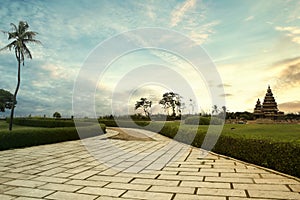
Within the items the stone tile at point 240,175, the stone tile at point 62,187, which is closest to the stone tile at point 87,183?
the stone tile at point 62,187

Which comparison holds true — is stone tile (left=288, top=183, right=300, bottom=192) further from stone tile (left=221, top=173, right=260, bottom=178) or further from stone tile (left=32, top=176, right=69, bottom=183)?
stone tile (left=32, top=176, right=69, bottom=183)

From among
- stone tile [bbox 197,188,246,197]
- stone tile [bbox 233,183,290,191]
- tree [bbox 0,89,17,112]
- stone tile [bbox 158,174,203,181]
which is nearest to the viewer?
stone tile [bbox 197,188,246,197]

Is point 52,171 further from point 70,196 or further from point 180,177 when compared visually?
point 180,177

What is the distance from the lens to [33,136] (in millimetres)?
10695

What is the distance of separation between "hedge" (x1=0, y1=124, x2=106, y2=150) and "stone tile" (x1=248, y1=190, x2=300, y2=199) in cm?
916

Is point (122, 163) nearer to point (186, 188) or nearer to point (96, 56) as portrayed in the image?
point (186, 188)

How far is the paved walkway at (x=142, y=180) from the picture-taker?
3.93 meters

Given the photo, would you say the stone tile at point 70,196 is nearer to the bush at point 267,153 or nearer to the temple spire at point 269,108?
the bush at point 267,153

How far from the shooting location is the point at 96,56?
805 centimetres

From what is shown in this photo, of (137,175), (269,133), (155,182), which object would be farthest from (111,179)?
(269,133)

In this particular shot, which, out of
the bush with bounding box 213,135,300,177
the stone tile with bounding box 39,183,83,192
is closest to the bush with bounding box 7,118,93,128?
the bush with bounding box 213,135,300,177

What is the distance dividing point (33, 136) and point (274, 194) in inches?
388

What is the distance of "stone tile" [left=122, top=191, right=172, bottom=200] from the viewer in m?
3.80

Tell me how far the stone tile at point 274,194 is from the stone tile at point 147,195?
1.35 metres
